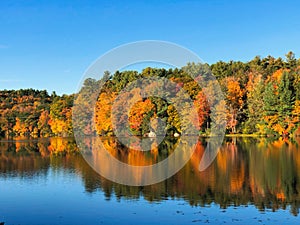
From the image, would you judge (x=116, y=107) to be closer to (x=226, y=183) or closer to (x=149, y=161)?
(x=149, y=161)

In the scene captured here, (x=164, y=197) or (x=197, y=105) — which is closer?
(x=164, y=197)

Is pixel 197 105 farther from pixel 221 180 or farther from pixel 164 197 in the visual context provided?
pixel 164 197

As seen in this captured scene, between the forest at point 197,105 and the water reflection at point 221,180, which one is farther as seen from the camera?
the forest at point 197,105

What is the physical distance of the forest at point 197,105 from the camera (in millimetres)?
53344

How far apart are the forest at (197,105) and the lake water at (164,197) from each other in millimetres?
28940

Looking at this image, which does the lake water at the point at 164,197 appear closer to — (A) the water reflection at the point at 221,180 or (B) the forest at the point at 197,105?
(A) the water reflection at the point at 221,180

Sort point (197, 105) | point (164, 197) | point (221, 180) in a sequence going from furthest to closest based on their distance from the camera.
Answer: point (197, 105) < point (221, 180) < point (164, 197)

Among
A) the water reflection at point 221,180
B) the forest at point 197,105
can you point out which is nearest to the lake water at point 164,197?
the water reflection at point 221,180

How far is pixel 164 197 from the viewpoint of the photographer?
16891mm

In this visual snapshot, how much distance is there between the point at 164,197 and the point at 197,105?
137 ft

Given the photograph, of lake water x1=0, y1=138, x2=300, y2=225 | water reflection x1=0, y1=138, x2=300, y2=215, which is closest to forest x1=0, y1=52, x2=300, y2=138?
water reflection x1=0, y1=138, x2=300, y2=215

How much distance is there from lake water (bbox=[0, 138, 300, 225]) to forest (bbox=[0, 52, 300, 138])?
2894cm

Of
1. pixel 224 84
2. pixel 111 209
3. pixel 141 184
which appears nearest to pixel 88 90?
pixel 224 84

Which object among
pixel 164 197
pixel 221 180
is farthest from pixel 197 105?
pixel 164 197
